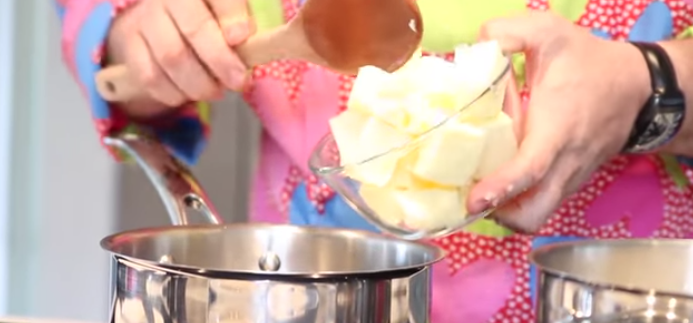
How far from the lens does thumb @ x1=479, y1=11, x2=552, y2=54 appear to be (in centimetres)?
47

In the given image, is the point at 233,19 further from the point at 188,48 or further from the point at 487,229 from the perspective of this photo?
the point at 487,229

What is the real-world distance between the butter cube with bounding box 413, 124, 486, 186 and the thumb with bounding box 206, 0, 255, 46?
0.45 ft

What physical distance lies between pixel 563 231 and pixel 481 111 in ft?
0.64

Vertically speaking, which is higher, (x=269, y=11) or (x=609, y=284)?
(x=269, y=11)

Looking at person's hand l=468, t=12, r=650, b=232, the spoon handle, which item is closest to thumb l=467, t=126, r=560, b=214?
person's hand l=468, t=12, r=650, b=232

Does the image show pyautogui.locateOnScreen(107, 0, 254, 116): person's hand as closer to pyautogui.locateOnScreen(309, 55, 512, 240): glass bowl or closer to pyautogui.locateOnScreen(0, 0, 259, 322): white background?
pyautogui.locateOnScreen(309, 55, 512, 240): glass bowl

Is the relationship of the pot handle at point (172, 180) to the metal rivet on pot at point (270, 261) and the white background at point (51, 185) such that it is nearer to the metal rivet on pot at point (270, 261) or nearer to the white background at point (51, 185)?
the metal rivet on pot at point (270, 261)

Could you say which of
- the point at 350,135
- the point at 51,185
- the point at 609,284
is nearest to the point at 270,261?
the point at 350,135

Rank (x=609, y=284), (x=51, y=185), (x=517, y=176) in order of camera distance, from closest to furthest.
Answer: (x=609, y=284)
(x=517, y=176)
(x=51, y=185)

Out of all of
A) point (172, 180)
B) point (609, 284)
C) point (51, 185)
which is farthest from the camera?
point (51, 185)

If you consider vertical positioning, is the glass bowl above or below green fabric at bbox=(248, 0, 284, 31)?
below

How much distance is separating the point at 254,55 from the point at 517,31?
13 cm

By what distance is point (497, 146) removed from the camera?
43 centimetres

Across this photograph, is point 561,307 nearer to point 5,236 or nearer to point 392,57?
point 392,57
